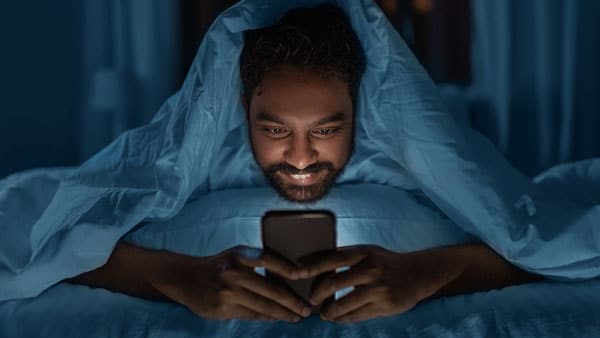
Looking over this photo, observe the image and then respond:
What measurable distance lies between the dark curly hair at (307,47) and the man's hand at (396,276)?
0.32m

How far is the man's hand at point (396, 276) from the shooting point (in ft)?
2.69

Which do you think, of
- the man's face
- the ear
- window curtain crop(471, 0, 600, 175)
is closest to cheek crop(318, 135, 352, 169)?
the man's face

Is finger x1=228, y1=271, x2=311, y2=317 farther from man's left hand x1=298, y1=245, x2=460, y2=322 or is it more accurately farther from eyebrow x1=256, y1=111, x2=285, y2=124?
eyebrow x1=256, y1=111, x2=285, y2=124

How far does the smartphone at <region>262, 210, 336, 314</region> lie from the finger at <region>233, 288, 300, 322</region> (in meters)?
0.03

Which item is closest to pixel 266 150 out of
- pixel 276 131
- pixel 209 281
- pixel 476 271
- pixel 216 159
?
pixel 276 131

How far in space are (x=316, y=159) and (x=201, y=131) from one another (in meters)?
0.20

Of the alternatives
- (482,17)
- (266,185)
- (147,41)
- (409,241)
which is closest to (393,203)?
(409,241)

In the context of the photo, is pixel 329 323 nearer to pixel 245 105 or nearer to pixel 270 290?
pixel 270 290

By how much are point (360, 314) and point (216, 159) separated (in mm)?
468

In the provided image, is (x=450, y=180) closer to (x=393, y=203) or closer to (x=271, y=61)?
(x=393, y=203)

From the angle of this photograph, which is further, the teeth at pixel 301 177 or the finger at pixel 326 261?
the teeth at pixel 301 177

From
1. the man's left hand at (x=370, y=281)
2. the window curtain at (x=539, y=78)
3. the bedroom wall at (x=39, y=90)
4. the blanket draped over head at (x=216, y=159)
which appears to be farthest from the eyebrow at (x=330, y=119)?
the bedroom wall at (x=39, y=90)

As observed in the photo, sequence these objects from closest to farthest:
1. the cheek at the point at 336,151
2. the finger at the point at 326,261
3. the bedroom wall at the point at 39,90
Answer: the finger at the point at 326,261 → the cheek at the point at 336,151 → the bedroom wall at the point at 39,90

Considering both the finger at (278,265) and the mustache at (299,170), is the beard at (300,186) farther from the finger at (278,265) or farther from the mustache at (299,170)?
the finger at (278,265)
